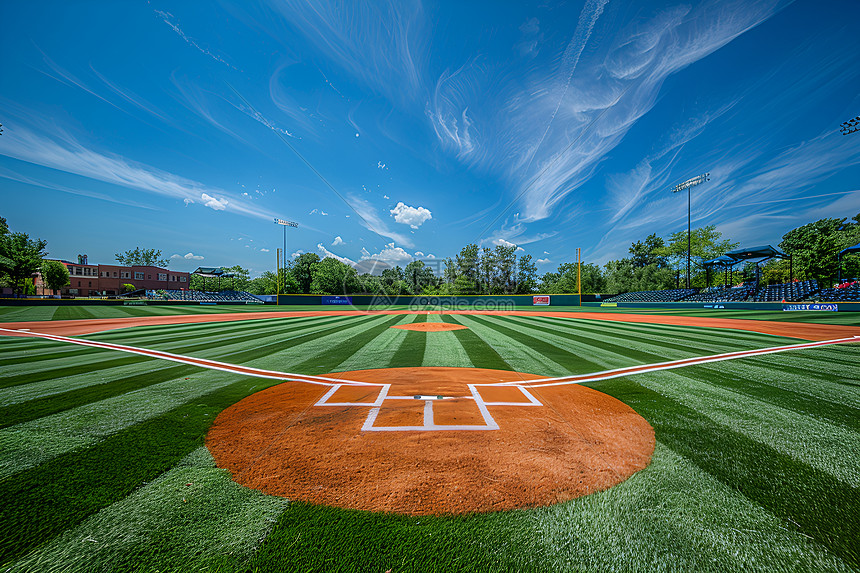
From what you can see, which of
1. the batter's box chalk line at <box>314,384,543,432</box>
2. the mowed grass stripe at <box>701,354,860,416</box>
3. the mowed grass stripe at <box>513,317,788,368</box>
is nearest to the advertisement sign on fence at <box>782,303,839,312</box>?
the mowed grass stripe at <box>513,317,788,368</box>

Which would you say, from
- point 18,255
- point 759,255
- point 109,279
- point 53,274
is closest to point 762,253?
point 759,255

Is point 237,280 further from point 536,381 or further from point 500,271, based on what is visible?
point 536,381

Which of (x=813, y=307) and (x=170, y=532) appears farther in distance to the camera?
(x=813, y=307)

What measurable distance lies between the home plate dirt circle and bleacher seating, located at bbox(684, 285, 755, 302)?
108 ft

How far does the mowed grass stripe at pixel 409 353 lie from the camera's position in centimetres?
590

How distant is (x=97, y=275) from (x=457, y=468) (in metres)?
88.8

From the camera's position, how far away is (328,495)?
1857mm

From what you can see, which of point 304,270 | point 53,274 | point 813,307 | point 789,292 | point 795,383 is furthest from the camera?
point 304,270

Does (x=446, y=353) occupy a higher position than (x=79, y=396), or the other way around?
(x=79, y=396)

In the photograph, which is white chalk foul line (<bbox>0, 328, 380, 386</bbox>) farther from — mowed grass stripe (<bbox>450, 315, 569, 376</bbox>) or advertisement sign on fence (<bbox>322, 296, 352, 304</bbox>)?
advertisement sign on fence (<bbox>322, 296, 352, 304</bbox>)

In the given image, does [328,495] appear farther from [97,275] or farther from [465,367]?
[97,275]

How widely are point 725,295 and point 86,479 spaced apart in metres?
38.4

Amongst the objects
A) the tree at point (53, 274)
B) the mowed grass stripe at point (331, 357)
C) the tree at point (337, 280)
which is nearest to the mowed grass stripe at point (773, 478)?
the mowed grass stripe at point (331, 357)

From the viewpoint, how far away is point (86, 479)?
192 centimetres
